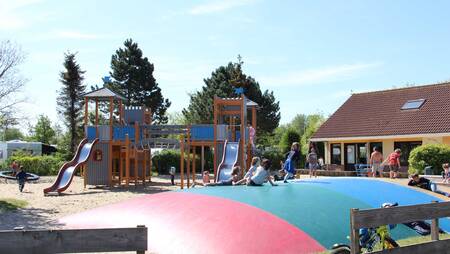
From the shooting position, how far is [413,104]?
3666cm

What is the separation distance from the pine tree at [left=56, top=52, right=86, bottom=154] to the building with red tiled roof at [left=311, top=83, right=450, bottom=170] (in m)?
25.5

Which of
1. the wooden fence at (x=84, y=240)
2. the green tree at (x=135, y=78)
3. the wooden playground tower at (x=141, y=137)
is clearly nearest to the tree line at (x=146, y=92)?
the green tree at (x=135, y=78)

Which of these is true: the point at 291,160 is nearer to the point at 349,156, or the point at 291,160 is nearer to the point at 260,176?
the point at 260,176

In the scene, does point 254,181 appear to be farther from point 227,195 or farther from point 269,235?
point 269,235

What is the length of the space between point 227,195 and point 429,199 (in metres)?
5.68

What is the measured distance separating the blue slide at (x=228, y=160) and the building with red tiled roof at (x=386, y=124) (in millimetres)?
13600

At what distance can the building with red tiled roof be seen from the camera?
1313 inches

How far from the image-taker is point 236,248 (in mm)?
9836

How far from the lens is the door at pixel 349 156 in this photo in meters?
37.7

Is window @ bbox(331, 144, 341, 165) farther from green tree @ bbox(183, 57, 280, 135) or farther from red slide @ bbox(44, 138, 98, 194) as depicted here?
red slide @ bbox(44, 138, 98, 194)

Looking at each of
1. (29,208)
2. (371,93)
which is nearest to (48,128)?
Result: (371,93)

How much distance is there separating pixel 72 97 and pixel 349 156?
29.1 meters

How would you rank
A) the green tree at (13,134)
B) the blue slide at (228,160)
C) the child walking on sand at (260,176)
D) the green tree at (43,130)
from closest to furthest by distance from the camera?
the child walking on sand at (260,176), the blue slide at (228,160), the green tree at (43,130), the green tree at (13,134)

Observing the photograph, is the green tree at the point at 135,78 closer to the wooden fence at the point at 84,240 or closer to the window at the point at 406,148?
the window at the point at 406,148
